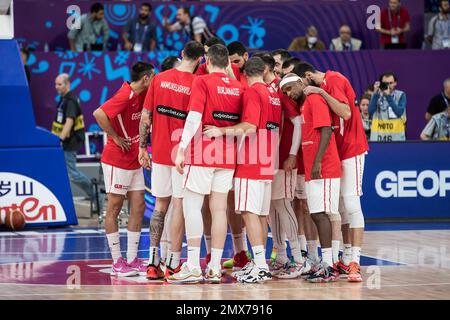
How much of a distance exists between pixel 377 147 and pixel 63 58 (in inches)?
309

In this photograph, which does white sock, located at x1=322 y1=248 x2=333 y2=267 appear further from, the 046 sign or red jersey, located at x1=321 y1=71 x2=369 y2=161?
the 046 sign

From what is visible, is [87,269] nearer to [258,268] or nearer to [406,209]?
[258,268]

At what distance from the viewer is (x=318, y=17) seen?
77.3 feet

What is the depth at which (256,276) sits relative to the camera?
1132cm

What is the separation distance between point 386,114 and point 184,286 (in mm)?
9556

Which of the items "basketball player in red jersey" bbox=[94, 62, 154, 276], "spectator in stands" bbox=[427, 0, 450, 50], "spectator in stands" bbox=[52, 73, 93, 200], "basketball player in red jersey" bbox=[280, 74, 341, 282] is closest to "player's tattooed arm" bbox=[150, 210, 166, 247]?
"basketball player in red jersey" bbox=[94, 62, 154, 276]

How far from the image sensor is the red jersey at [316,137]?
1134cm

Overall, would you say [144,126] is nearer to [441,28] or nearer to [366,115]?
[366,115]

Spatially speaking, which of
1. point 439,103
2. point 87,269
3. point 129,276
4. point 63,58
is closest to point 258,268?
point 129,276

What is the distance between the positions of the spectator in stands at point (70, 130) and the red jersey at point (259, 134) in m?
7.83

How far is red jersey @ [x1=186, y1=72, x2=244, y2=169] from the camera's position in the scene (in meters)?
11.2

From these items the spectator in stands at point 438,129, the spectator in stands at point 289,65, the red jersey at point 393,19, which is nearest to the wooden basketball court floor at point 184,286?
the spectator in stands at point 289,65

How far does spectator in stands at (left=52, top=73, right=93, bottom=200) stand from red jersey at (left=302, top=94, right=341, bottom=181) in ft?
26.6

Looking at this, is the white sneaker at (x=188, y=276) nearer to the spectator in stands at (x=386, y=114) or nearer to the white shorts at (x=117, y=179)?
the white shorts at (x=117, y=179)
